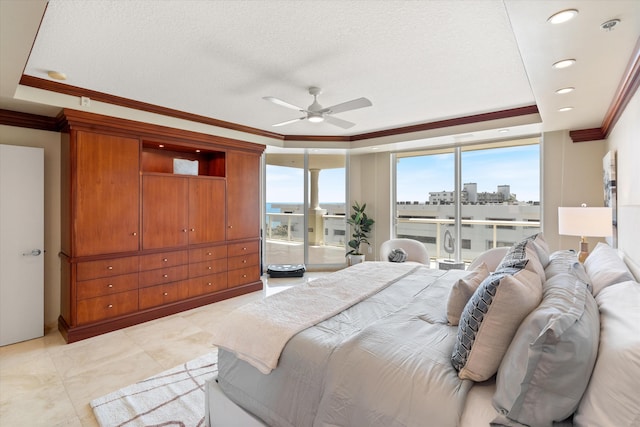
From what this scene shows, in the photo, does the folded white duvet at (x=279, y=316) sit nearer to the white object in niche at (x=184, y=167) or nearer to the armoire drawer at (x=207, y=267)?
the armoire drawer at (x=207, y=267)

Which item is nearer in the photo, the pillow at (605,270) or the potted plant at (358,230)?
the pillow at (605,270)

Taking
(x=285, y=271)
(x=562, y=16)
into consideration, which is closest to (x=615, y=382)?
(x=562, y=16)

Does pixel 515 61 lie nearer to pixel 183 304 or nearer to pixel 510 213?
pixel 510 213

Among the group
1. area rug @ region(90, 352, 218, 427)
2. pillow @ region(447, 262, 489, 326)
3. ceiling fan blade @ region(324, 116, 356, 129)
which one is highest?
ceiling fan blade @ region(324, 116, 356, 129)

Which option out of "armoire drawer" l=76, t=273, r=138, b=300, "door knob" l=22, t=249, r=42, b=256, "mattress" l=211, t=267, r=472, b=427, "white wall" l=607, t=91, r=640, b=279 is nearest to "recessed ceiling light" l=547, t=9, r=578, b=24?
"white wall" l=607, t=91, r=640, b=279

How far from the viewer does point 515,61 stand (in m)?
2.66

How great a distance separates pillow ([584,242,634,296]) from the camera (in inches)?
65.9

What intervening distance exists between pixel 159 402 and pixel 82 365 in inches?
42.6

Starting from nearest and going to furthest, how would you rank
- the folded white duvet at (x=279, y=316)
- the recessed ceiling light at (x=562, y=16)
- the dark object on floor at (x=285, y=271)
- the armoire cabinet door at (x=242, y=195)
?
the recessed ceiling light at (x=562, y=16)
the folded white duvet at (x=279, y=316)
the armoire cabinet door at (x=242, y=195)
the dark object on floor at (x=285, y=271)

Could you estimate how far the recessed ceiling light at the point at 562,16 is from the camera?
1.53 metres

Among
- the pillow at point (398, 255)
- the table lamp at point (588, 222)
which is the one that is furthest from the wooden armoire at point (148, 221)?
the table lamp at point (588, 222)

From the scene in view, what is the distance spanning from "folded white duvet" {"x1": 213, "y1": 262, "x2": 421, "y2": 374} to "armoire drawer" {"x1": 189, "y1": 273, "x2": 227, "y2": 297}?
2.42 metres

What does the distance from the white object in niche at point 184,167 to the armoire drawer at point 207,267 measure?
1.26 metres

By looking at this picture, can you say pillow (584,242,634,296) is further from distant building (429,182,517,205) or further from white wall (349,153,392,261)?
white wall (349,153,392,261)
